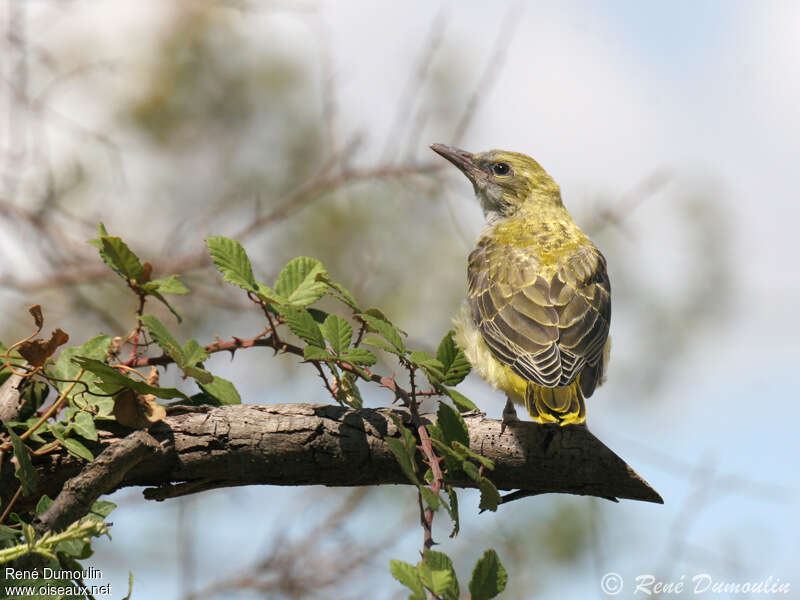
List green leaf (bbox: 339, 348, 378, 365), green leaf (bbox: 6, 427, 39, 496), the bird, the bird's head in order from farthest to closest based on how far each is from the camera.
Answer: the bird's head < the bird < green leaf (bbox: 339, 348, 378, 365) < green leaf (bbox: 6, 427, 39, 496)


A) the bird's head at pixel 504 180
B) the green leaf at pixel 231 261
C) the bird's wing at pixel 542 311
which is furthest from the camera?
the bird's head at pixel 504 180

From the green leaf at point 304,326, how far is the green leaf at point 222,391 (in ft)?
1.26

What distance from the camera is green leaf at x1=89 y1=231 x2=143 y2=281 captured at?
2.43 m

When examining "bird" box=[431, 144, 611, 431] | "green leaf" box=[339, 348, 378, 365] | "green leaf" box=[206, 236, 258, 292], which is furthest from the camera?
"bird" box=[431, 144, 611, 431]

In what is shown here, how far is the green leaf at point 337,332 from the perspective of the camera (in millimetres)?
2480

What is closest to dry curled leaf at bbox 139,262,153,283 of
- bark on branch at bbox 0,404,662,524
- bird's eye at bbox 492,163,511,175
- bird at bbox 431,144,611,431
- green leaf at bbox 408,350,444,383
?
bark on branch at bbox 0,404,662,524

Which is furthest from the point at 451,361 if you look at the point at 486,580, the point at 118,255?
the point at 118,255

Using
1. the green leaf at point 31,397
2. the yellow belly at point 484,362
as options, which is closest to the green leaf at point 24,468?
the green leaf at point 31,397

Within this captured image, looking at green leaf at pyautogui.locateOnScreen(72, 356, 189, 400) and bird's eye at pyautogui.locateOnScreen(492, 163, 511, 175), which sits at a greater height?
bird's eye at pyautogui.locateOnScreen(492, 163, 511, 175)

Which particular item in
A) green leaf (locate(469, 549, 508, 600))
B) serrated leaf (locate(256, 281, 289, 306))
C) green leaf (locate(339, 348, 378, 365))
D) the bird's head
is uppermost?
the bird's head

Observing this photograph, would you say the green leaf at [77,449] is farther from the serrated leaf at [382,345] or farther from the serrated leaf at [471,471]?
the serrated leaf at [471,471]

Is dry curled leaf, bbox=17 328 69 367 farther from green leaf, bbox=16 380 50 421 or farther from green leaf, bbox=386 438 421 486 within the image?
green leaf, bbox=386 438 421 486

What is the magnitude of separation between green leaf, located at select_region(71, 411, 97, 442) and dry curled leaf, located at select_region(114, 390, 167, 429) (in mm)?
68

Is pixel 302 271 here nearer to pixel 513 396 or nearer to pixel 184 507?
pixel 513 396
